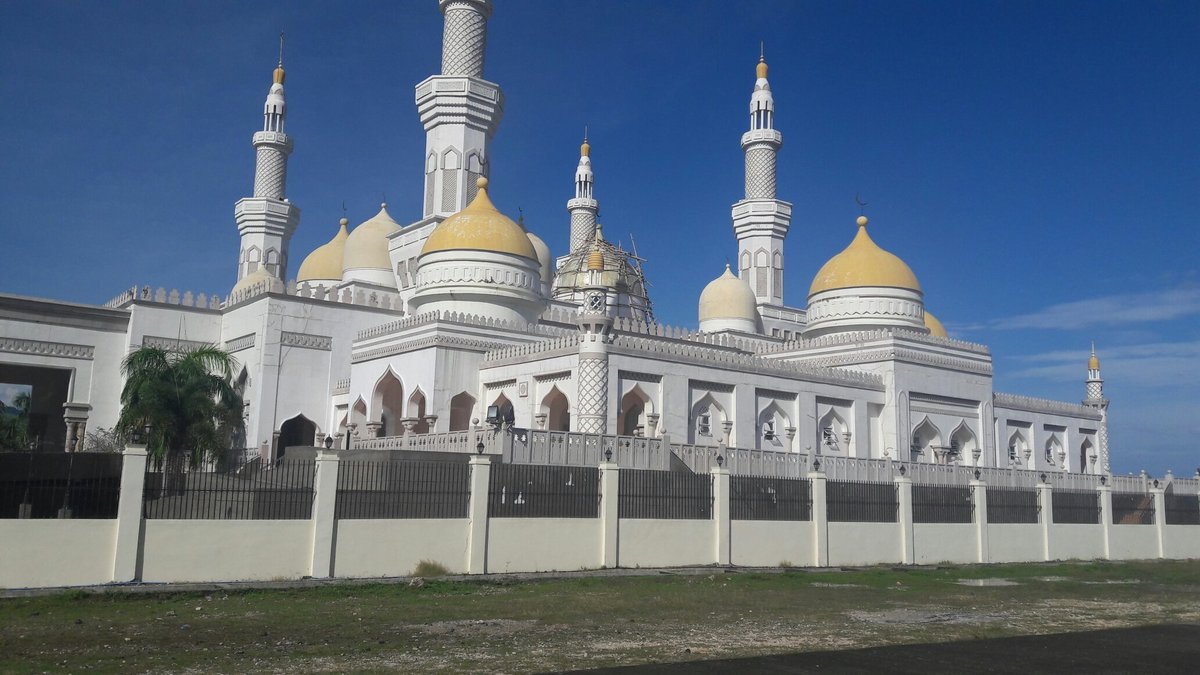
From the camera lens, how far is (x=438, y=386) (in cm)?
2711

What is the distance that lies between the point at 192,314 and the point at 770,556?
2173cm

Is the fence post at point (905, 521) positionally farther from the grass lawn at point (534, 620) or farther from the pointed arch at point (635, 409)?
the pointed arch at point (635, 409)

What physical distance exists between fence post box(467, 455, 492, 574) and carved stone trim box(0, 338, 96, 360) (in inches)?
823

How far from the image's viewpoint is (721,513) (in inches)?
696

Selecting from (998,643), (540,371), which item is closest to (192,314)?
(540,371)

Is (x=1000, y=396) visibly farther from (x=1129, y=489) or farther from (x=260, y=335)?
(x=260, y=335)

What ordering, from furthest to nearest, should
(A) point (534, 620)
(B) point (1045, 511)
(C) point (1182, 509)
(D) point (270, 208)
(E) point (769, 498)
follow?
(D) point (270, 208)
(C) point (1182, 509)
(B) point (1045, 511)
(E) point (769, 498)
(A) point (534, 620)

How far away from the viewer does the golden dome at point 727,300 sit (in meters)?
38.4

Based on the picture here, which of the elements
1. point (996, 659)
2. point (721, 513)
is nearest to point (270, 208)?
point (721, 513)

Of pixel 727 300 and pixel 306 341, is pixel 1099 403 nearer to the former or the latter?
pixel 727 300

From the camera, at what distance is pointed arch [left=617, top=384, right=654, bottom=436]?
25.3 meters

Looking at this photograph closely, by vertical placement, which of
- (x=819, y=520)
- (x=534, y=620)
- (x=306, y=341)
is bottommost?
(x=534, y=620)

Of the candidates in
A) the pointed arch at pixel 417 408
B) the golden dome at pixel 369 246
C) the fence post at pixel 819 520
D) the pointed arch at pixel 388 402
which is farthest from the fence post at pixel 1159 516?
the golden dome at pixel 369 246

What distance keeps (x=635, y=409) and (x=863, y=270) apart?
10.8 metres
